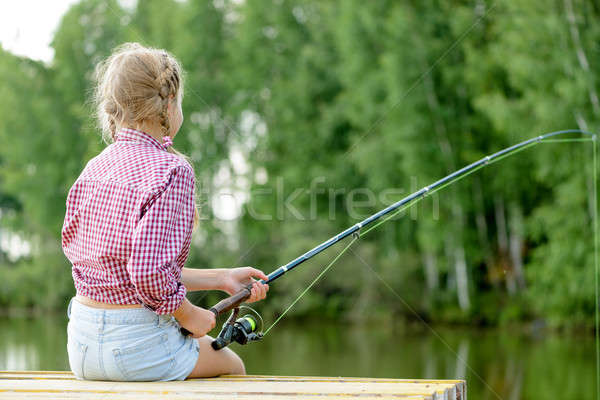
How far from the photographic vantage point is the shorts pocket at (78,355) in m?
1.88

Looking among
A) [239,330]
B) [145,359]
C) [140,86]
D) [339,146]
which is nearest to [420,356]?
[339,146]

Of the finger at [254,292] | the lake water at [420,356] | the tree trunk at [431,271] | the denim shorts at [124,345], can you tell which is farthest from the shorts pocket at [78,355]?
the tree trunk at [431,271]

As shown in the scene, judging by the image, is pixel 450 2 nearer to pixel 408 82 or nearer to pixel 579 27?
pixel 408 82

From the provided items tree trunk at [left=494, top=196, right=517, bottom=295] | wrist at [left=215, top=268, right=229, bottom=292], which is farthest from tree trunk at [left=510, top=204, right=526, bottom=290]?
wrist at [left=215, top=268, right=229, bottom=292]

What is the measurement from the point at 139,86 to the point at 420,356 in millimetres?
8082

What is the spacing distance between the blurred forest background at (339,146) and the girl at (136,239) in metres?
9.49

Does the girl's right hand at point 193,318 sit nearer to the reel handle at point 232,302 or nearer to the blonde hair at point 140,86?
the reel handle at point 232,302

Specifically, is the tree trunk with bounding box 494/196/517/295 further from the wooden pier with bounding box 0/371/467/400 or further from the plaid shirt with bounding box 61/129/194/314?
the plaid shirt with bounding box 61/129/194/314

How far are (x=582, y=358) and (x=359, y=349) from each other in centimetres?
270

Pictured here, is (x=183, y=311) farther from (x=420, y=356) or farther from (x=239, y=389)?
(x=420, y=356)

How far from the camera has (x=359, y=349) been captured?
10.1m

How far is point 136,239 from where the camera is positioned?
168 cm

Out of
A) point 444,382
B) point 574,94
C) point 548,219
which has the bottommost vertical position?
point 444,382

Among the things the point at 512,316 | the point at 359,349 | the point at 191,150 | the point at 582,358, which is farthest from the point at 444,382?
the point at 191,150
